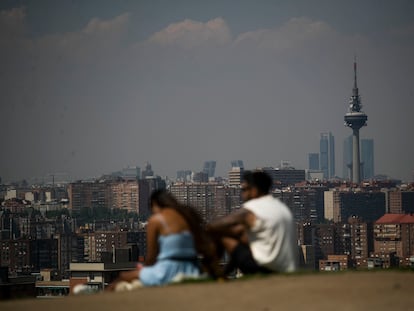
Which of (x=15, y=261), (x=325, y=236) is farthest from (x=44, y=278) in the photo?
(x=325, y=236)

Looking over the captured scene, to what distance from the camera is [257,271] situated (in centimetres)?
1198

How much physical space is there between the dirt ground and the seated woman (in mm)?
371

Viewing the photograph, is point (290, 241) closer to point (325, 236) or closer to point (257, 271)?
point (257, 271)

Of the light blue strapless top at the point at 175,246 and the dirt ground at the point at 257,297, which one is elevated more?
the light blue strapless top at the point at 175,246

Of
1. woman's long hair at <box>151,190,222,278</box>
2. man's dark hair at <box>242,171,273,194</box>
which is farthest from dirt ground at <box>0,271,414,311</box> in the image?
man's dark hair at <box>242,171,273,194</box>

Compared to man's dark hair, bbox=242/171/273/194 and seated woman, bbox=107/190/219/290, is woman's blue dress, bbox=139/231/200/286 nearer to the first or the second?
seated woman, bbox=107/190/219/290

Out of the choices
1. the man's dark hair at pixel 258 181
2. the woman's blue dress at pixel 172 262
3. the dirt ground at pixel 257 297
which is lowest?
the dirt ground at pixel 257 297

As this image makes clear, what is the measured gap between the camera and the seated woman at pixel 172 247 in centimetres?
1151

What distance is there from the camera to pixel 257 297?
35.0 feet

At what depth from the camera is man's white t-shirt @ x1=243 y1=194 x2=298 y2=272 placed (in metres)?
12.0

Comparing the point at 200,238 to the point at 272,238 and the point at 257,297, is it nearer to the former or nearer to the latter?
the point at 272,238

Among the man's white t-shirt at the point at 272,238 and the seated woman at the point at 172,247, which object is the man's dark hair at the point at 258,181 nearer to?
the man's white t-shirt at the point at 272,238

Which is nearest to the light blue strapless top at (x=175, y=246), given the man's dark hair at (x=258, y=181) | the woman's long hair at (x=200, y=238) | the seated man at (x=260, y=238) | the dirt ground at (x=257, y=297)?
the woman's long hair at (x=200, y=238)

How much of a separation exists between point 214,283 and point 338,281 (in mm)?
817
